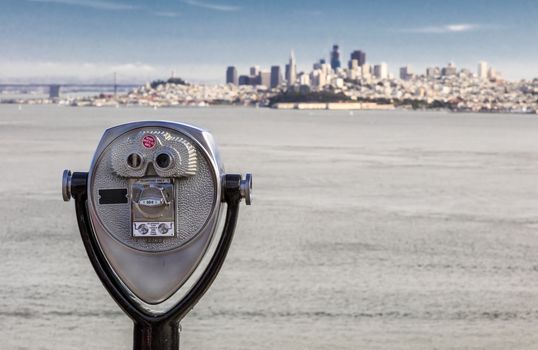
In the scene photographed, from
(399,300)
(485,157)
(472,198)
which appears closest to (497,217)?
(472,198)

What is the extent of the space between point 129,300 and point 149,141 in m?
0.40

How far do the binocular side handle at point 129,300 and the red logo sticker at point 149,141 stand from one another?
7.6 inches

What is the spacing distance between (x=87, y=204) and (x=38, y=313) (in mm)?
3734

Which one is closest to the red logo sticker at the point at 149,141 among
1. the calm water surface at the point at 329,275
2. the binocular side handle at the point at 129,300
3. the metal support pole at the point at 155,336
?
the binocular side handle at the point at 129,300

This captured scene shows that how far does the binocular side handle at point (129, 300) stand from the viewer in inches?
108

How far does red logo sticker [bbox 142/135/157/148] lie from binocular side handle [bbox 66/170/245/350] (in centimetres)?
19

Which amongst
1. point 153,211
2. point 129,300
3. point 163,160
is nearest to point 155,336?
point 129,300

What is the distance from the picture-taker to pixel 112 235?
2740 mm

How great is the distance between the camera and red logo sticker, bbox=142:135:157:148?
2.69m

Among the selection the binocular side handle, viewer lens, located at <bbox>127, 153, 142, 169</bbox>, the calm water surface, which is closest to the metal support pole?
the binocular side handle

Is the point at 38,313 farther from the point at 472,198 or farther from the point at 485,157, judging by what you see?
the point at 485,157

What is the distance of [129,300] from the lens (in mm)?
2738

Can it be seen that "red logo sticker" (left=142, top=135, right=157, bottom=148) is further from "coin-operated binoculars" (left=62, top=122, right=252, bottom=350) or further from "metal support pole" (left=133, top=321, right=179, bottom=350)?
"metal support pole" (left=133, top=321, right=179, bottom=350)

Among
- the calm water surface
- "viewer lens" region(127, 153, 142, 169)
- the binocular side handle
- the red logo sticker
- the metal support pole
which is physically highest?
the red logo sticker
